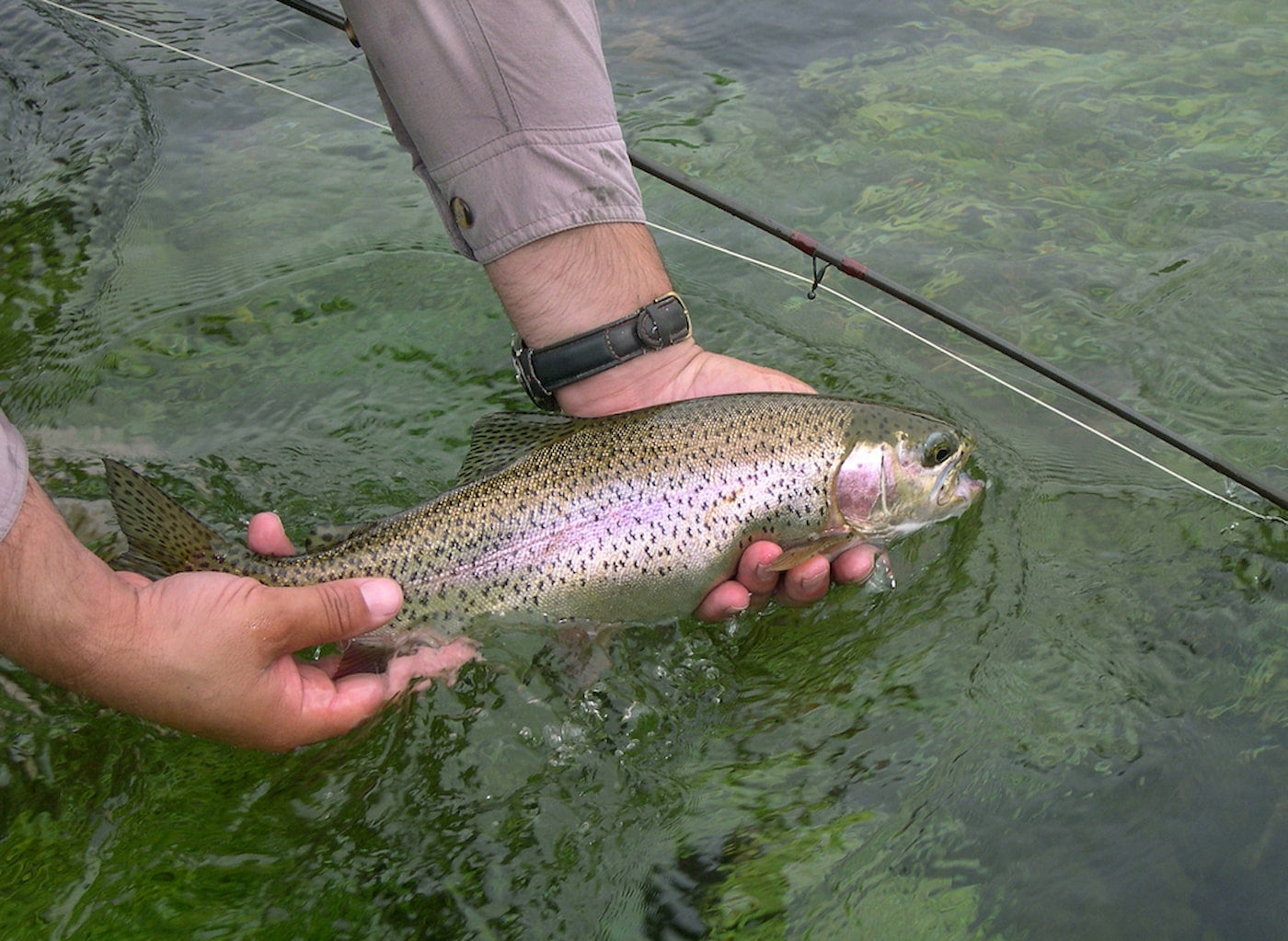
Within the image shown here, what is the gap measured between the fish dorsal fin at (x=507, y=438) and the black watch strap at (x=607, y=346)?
9.6 inches

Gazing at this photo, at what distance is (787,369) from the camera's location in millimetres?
4727

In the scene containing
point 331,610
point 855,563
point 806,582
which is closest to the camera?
point 331,610

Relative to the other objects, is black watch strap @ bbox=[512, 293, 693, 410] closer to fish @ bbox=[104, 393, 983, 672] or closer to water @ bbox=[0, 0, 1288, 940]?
fish @ bbox=[104, 393, 983, 672]

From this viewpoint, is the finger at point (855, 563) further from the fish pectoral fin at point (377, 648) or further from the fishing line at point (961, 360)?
the fish pectoral fin at point (377, 648)

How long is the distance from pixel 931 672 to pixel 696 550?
2.69 ft

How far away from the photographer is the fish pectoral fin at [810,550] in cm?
346

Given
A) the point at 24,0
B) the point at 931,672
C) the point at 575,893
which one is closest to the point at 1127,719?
the point at 931,672

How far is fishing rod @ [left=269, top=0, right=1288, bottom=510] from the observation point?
11.9 feet

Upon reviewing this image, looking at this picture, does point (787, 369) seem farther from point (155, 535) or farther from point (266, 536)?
point (155, 535)

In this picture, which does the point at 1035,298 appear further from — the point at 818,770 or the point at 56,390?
the point at 56,390

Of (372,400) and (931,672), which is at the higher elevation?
(372,400)

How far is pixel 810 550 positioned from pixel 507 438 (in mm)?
1007

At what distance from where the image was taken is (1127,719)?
10.8 feet

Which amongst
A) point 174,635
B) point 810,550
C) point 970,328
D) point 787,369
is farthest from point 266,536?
point 970,328
